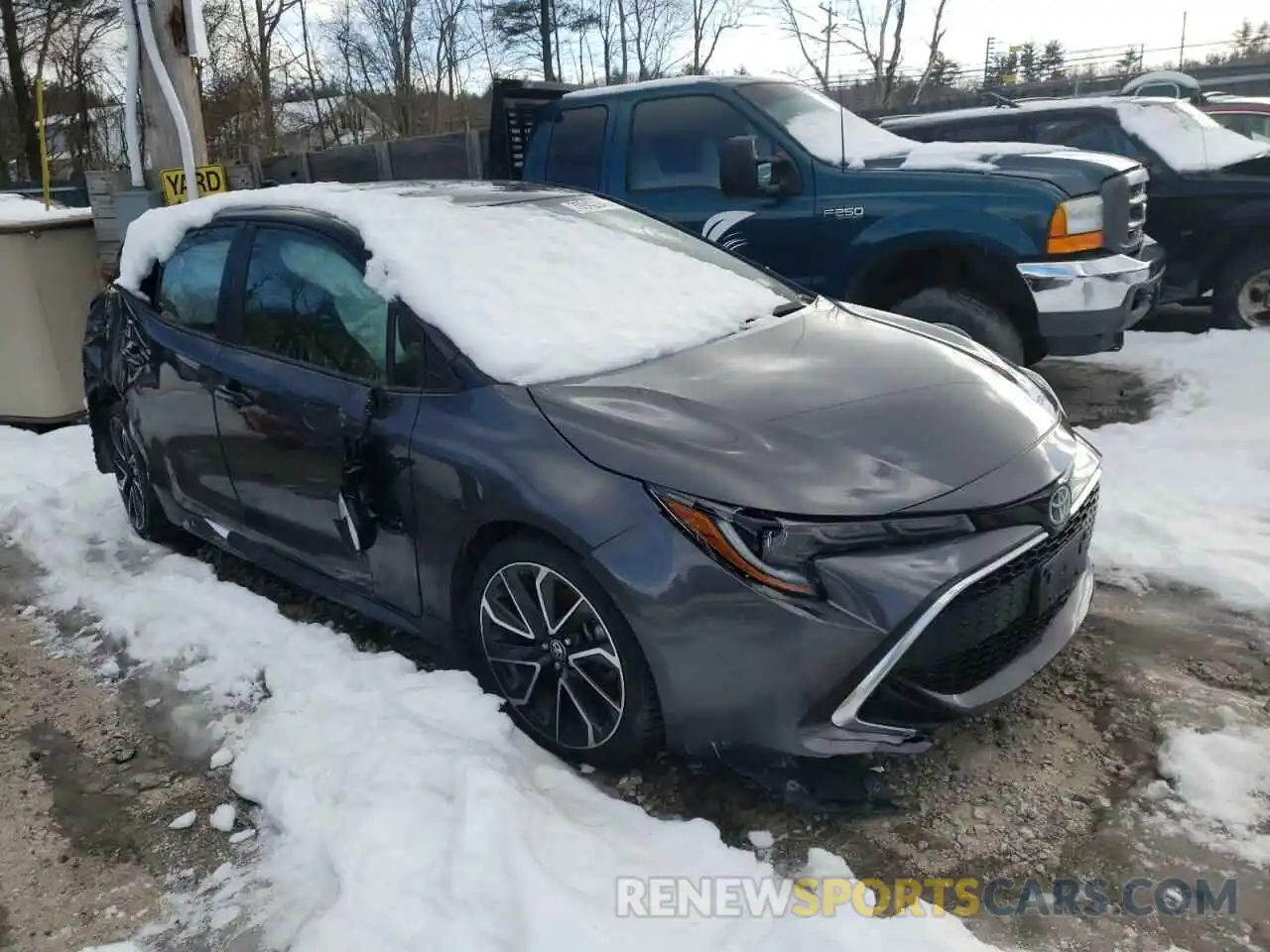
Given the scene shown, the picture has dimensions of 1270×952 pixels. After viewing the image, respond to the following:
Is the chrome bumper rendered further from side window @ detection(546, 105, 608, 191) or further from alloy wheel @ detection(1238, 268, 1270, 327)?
side window @ detection(546, 105, 608, 191)

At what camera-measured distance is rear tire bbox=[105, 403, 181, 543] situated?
15.2 feet

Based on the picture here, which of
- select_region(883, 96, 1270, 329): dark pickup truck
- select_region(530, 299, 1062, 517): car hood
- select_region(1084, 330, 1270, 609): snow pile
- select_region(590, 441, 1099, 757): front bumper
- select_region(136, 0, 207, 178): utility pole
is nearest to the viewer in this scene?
select_region(590, 441, 1099, 757): front bumper

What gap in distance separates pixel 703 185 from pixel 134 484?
11.7 feet

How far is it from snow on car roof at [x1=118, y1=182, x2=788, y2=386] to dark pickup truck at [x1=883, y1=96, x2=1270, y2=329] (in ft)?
16.3

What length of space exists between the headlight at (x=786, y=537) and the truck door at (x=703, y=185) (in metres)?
3.58

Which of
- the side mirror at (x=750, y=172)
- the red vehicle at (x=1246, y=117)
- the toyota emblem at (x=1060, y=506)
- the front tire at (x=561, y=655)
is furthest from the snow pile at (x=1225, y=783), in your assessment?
the red vehicle at (x=1246, y=117)

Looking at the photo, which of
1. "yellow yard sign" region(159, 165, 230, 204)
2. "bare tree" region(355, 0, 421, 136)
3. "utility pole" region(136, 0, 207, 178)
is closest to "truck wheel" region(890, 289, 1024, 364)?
"yellow yard sign" region(159, 165, 230, 204)

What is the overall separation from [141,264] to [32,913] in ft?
9.29

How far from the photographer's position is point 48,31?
26219mm

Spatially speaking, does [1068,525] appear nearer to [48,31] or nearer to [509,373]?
[509,373]

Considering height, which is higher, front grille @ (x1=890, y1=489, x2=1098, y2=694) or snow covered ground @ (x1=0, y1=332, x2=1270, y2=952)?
front grille @ (x1=890, y1=489, x2=1098, y2=694)

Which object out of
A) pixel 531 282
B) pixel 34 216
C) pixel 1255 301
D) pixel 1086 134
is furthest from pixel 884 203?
pixel 34 216

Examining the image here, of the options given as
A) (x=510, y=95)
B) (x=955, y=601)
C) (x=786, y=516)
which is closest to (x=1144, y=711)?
(x=955, y=601)

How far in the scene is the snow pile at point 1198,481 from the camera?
381cm
